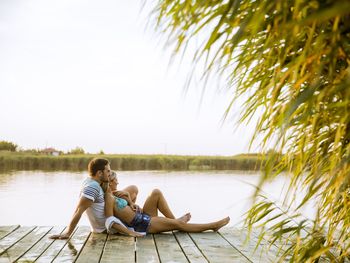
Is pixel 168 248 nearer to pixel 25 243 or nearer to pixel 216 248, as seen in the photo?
pixel 216 248

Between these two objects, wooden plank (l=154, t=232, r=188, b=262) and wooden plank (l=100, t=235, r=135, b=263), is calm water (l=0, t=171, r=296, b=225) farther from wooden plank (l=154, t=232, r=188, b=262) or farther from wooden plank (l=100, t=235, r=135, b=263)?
wooden plank (l=100, t=235, r=135, b=263)

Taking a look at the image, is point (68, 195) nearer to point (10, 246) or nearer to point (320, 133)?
point (10, 246)

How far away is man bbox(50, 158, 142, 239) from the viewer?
163 inches

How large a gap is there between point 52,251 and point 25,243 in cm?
46

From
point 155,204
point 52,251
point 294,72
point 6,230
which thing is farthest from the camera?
point 155,204

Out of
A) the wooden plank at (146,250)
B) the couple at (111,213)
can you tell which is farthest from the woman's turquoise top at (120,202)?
the wooden plank at (146,250)

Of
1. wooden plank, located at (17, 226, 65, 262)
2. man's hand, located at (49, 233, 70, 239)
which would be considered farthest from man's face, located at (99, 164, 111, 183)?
wooden plank, located at (17, 226, 65, 262)

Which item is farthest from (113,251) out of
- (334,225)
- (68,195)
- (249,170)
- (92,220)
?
(249,170)

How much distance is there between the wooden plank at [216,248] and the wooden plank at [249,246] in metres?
0.05

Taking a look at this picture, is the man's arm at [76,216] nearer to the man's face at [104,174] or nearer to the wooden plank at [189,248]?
the man's face at [104,174]

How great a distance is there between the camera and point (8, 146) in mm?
19594

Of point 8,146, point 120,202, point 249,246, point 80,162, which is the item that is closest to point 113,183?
point 120,202

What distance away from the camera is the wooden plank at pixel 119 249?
10.9 feet

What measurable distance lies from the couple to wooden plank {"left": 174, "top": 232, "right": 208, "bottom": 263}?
0.51ft
